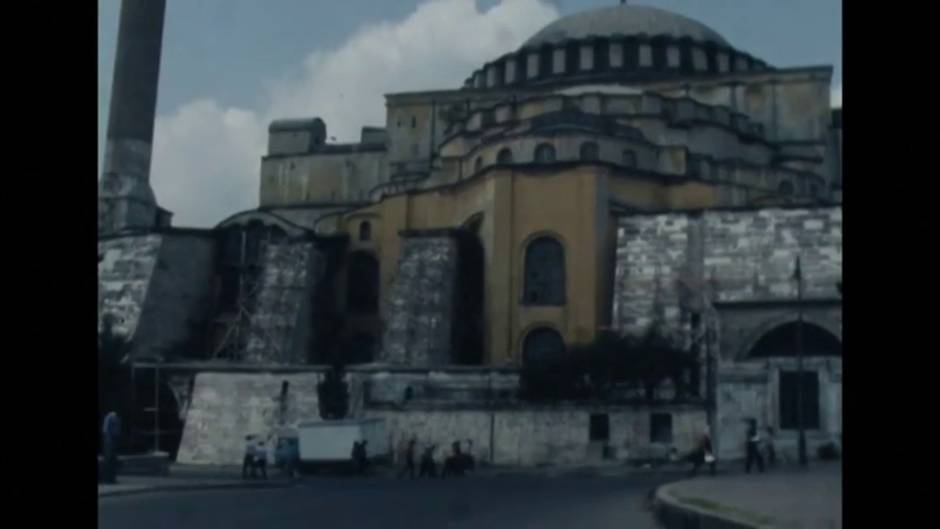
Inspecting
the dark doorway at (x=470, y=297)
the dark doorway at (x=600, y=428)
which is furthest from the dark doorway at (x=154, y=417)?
the dark doorway at (x=600, y=428)

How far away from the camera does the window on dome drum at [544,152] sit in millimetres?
30016

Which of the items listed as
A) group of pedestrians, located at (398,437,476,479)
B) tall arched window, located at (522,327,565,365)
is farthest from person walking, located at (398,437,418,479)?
tall arched window, located at (522,327,565,365)

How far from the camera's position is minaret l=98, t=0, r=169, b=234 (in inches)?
1180

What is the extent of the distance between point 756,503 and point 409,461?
12155 millimetres

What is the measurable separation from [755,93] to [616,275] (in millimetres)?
12615

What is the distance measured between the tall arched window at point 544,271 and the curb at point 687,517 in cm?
1580

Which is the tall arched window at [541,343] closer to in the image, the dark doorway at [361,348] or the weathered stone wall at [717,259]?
the weathered stone wall at [717,259]

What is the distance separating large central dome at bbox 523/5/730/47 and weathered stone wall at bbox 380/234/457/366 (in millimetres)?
13807

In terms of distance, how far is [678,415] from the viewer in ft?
74.4

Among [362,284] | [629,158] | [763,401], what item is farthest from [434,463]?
[629,158]

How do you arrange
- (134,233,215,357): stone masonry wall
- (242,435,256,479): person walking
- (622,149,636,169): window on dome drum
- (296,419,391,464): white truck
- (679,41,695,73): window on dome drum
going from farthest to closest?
(679,41,695,73): window on dome drum
(622,149,636,169): window on dome drum
(134,233,215,357): stone masonry wall
(296,419,391,464): white truck
(242,435,256,479): person walking

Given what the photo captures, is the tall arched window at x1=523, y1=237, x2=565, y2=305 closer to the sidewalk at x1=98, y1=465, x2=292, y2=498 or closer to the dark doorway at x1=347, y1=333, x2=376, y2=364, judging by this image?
the dark doorway at x1=347, y1=333, x2=376, y2=364

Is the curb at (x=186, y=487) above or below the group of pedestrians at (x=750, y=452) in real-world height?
below
